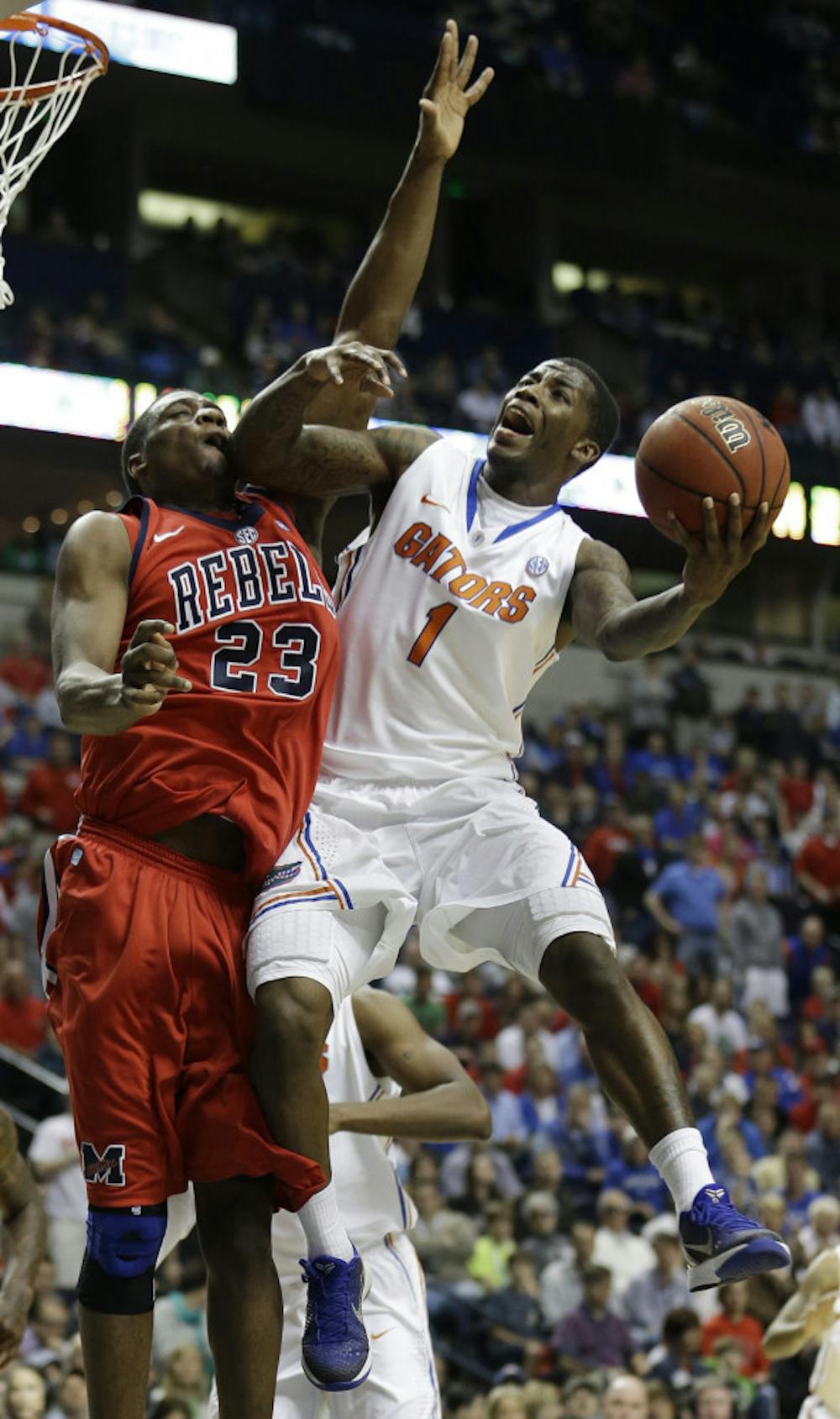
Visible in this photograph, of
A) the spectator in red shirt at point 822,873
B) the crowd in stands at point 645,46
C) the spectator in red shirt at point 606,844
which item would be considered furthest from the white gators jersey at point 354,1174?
the crowd in stands at point 645,46

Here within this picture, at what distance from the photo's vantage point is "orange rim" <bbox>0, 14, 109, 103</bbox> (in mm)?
5316

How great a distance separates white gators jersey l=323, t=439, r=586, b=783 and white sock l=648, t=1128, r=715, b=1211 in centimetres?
100

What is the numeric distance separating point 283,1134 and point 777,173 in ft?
68.8

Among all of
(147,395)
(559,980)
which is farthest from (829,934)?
(559,980)

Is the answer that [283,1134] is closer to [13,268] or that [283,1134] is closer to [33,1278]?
[33,1278]

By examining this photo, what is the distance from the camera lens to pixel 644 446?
438 cm

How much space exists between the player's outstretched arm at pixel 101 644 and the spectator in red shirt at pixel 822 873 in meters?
12.6

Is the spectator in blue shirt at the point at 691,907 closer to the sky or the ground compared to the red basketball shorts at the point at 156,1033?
closer to the ground

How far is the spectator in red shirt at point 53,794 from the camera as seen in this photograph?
1283 cm

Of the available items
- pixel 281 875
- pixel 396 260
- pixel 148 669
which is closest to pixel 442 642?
pixel 281 875

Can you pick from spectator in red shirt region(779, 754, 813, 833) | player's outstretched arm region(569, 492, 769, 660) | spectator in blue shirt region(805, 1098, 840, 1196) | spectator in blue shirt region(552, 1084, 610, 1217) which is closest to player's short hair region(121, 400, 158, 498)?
player's outstretched arm region(569, 492, 769, 660)

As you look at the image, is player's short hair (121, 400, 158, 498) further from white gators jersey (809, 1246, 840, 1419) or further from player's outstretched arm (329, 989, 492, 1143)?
white gators jersey (809, 1246, 840, 1419)

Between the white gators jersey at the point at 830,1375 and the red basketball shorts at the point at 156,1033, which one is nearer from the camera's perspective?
the red basketball shorts at the point at 156,1033

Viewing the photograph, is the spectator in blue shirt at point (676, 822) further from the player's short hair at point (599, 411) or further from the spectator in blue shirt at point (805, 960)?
the player's short hair at point (599, 411)
